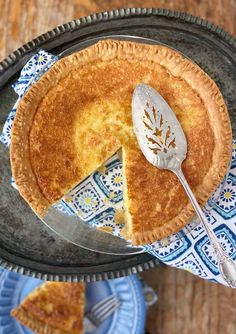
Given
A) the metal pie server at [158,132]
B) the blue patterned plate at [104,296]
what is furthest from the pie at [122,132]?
the blue patterned plate at [104,296]

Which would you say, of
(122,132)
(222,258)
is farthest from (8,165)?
(222,258)

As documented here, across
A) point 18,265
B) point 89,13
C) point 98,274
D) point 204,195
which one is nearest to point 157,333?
point 98,274

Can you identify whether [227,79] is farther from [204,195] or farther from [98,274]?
[98,274]

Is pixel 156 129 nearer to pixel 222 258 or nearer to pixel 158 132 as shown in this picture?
pixel 158 132

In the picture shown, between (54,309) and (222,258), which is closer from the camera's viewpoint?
(222,258)

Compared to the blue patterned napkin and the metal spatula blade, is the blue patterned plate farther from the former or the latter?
the metal spatula blade

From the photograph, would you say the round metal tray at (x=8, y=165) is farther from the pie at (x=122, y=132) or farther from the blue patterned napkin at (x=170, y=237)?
the pie at (x=122, y=132)
